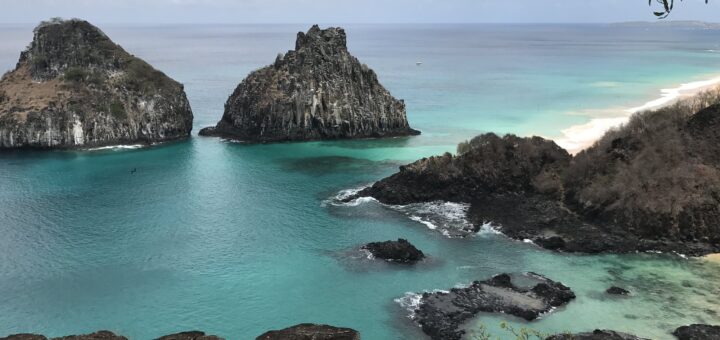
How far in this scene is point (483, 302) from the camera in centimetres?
4750

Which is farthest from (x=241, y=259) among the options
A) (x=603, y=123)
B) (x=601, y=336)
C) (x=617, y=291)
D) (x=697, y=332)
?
(x=603, y=123)

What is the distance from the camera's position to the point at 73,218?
69.4 m

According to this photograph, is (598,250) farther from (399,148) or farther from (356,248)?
(399,148)

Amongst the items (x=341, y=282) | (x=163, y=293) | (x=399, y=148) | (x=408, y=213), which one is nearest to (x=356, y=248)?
(x=341, y=282)

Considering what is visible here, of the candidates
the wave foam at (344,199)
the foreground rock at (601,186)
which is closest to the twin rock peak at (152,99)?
the wave foam at (344,199)

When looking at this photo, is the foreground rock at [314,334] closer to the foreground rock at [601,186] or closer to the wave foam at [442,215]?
the wave foam at [442,215]

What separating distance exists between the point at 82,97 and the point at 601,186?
306ft

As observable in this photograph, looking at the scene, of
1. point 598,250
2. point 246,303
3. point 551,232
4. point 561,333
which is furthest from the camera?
point 551,232

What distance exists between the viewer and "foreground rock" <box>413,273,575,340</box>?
1743 inches

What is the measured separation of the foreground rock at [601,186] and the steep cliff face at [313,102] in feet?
128

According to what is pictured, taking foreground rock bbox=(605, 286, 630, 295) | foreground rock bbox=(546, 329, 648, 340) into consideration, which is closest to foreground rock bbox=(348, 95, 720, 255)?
foreground rock bbox=(605, 286, 630, 295)

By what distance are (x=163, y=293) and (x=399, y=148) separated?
204 ft

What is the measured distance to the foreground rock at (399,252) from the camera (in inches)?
2213

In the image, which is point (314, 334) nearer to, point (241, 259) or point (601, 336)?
point (601, 336)
